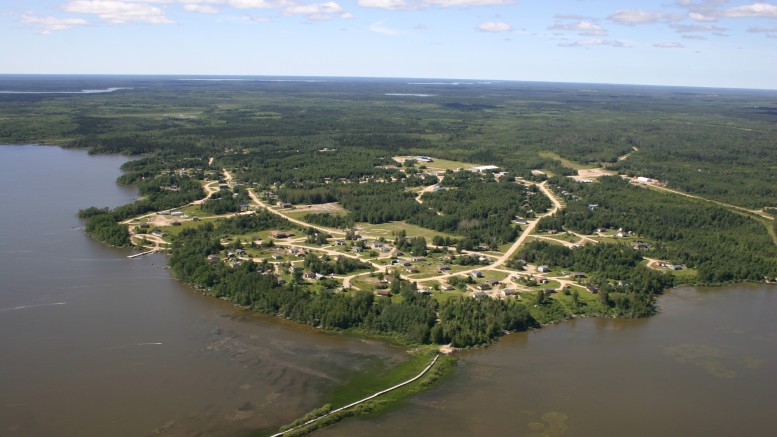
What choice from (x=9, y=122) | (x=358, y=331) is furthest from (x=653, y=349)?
(x=9, y=122)

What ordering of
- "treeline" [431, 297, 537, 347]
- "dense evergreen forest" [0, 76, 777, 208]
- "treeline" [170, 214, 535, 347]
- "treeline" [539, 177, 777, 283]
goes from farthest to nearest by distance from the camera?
"dense evergreen forest" [0, 76, 777, 208], "treeline" [539, 177, 777, 283], "treeline" [170, 214, 535, 347], "treeline" [431, 297, 537, 347]

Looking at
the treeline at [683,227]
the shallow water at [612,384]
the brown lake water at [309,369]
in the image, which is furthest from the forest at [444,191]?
the shallow water at [612,384]

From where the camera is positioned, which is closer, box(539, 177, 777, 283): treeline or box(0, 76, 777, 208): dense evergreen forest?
box(539, 177, 777, 283): treeline

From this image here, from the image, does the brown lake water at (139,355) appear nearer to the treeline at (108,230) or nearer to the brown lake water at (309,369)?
the brown lake water at (309,369)

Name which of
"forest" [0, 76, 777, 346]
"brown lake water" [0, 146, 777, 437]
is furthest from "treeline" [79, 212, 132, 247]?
"brown lake water" [0, 146, 777, 437]

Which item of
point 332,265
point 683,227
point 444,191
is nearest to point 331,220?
point 332,265

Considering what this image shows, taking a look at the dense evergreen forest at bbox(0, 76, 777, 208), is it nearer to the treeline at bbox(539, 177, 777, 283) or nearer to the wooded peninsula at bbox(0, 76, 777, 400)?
the wooded peninsula at bbox(0, 76, 777, 400)

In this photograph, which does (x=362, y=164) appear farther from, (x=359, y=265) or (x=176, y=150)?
(x=359, y=265)
